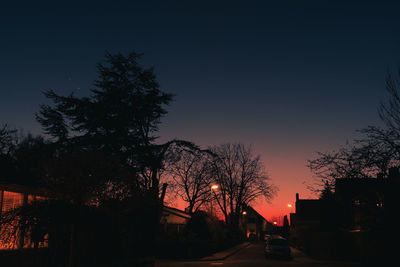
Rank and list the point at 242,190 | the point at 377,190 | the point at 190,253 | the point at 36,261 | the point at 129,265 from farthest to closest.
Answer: the point at 242,190
the point at 190,253
the point at 129,265
the point at 377,190
the point at 36,261

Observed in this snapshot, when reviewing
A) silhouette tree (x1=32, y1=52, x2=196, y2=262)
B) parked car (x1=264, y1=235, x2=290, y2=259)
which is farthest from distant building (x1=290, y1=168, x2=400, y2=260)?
silhouette tree (x1=32, y1=52, x2=196, y2=262)

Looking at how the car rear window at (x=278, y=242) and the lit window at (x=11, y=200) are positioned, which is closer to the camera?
the lit window at (x=11, y=200)

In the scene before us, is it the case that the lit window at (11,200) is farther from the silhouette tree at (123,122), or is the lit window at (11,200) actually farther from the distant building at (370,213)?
the distant building at (370,213)

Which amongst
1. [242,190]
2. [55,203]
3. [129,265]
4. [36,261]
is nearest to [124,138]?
[129,265]

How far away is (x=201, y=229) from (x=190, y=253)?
3716mm

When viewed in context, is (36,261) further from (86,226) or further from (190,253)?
(190,253)

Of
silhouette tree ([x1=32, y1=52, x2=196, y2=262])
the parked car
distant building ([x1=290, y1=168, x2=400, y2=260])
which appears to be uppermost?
silhouette tree ([x1=32, y1=52, x2=196, y2=262])

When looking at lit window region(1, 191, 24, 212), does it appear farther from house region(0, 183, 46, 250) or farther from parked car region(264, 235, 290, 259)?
parked car region(264, 235, 290, 259)

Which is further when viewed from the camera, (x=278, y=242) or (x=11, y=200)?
(x=278, y=242)

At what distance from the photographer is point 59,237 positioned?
14.3 metres

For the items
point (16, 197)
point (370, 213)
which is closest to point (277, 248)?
point (370, 213)

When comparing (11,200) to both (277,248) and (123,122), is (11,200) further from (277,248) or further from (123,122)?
(277,248)

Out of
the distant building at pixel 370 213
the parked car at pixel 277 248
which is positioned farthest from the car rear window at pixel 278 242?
the distant building at pixel 370 213

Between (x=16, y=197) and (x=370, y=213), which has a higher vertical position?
(x=16, y=197)
